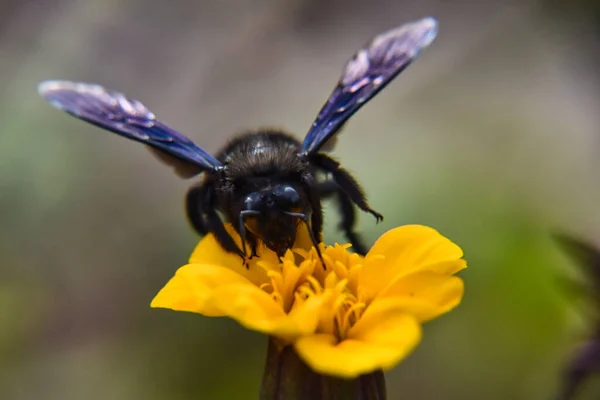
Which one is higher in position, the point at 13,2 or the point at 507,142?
the point at 13,2

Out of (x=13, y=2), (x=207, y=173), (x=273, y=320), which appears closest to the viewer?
(x=273, y=320)

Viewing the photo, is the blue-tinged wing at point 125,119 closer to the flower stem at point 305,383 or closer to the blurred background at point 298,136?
the flower stem at point 305,383

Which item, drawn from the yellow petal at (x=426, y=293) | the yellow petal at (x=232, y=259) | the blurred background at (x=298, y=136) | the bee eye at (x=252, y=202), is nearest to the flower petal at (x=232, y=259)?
the yellow petal at (x=232, y=259)

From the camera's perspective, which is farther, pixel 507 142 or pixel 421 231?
pixel 507 142

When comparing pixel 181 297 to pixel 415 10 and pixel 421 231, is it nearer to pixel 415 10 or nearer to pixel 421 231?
pixel 421 231

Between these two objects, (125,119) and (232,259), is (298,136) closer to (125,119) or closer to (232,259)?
(125,119)

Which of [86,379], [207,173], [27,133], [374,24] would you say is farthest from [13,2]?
[207,173]

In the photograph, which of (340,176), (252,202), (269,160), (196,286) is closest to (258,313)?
(196,286)
